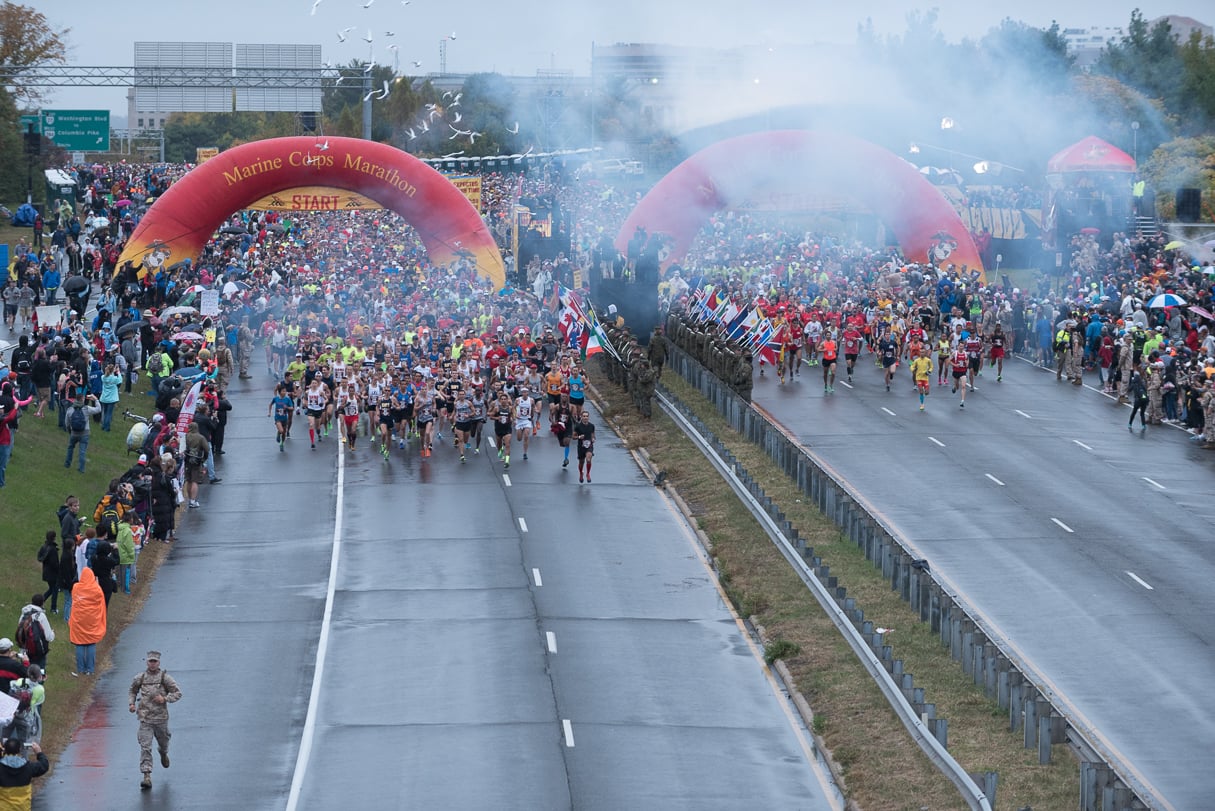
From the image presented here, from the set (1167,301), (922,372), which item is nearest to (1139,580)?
(922,372)

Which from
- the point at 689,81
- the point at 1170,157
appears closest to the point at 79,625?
the point at 1170,157

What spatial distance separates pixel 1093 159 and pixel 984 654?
4903cm

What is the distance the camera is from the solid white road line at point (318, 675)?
66.2ft

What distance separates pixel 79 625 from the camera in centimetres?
2350

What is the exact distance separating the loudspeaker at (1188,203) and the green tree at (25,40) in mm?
55143

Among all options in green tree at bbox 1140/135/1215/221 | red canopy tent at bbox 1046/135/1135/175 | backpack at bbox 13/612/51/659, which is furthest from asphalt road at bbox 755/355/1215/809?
green tree at bbox 1140/135/1215/221

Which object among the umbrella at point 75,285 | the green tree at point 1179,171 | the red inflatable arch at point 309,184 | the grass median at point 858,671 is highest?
the green tree at point 1179,171

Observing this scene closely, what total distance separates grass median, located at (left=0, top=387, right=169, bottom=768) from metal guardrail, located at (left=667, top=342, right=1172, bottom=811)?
1047 centimetres

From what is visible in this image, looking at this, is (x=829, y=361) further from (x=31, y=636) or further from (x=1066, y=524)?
(x=31, y=636)

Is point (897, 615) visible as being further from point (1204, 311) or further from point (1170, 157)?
point (1170, 157)

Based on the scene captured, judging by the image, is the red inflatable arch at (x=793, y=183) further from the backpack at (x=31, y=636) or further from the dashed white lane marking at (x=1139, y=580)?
the backpack at (x=31, y=636)

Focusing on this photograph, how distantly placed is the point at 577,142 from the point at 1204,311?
56034 mm

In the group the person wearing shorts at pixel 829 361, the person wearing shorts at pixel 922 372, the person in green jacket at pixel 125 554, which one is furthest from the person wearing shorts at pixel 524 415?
the person in green jacket at pixel 125 554

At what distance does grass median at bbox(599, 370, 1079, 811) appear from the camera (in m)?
19.2
